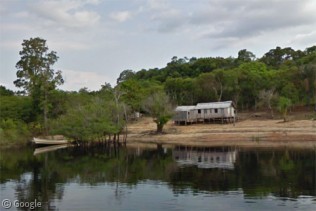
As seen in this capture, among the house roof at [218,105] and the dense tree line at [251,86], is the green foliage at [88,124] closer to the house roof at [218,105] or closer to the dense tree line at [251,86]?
the house roof at [218,105]

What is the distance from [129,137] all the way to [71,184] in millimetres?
34806

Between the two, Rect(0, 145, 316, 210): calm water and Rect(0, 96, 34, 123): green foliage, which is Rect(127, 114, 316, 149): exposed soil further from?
Rect(0, 96, 34, 123): green foliage

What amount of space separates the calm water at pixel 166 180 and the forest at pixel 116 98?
9981 millimetres

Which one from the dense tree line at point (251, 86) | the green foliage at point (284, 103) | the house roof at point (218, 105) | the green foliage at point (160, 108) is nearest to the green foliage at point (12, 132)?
the green foliage at point (160, 108)

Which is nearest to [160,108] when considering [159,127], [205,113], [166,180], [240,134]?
[159,127]

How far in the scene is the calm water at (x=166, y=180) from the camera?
22453mm

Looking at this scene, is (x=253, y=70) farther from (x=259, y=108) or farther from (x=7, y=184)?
(x=7, y=184)

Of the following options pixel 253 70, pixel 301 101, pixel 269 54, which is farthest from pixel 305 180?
pixel 269 54

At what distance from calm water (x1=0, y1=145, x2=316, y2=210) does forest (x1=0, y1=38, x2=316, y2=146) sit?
32.7 feet

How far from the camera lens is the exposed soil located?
54.4 m

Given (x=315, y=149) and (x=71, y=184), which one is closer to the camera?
(x=71, y=184)

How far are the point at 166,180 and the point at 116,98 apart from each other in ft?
110

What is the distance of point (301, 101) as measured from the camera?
70062mm

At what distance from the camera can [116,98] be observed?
204ft
